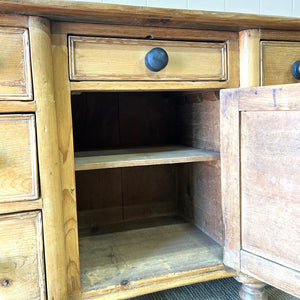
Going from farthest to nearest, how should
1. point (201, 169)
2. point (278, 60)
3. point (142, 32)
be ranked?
point (201, 169)
point (278, 60)
point (142, 32)

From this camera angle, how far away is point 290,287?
26.4 inches

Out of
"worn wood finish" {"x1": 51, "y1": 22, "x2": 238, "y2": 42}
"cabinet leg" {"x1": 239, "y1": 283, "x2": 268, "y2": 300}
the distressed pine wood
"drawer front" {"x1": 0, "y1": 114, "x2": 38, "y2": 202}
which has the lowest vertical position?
"cabinet leg" {"x1": 239, "y1": 283, "x2": 268, "y2": 300}

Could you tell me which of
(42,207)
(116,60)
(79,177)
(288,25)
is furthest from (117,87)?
(79,177)

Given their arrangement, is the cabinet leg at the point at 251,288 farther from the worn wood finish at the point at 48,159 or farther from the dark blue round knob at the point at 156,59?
the dark blue round knob at the point at 156,59

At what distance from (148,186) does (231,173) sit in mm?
604

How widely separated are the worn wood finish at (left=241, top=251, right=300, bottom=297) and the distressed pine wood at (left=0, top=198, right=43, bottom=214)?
0.52m

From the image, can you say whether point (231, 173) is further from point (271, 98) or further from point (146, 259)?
point (146, 259)

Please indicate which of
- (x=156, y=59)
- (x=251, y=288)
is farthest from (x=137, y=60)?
(x=251, y=288)

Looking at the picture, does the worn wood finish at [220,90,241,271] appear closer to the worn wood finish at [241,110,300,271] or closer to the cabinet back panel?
the worn wood finish at [241,110,300,271]

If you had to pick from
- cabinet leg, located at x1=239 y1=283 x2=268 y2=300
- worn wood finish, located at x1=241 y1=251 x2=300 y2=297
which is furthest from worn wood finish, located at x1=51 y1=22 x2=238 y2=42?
cabinet leg, located at x1=239 y1=283 x2=268 y2=300

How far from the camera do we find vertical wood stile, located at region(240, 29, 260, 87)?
811mm

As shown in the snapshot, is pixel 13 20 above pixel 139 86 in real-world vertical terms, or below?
above

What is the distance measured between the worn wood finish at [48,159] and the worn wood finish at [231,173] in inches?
16.7

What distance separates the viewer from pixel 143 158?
33.7 inches
